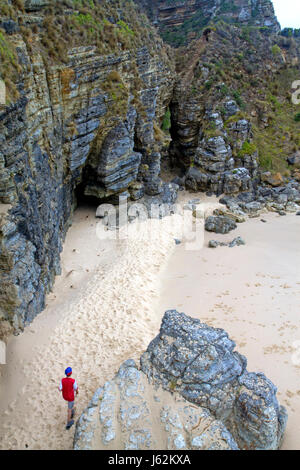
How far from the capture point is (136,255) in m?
15.6

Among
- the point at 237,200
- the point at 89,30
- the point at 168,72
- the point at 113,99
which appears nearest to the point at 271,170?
the point at 237,200

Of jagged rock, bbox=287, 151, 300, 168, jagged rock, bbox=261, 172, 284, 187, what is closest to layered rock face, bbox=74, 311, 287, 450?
jagged rock, bbox=261, 172, 284, 187

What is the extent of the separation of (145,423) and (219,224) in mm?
13335

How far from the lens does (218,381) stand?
7.20 m

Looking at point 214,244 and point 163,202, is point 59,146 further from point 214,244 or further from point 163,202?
point 214,244

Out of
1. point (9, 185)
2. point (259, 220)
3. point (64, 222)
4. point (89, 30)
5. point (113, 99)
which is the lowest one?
point (259, 220)

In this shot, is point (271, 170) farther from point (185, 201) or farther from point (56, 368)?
point (56, 368)

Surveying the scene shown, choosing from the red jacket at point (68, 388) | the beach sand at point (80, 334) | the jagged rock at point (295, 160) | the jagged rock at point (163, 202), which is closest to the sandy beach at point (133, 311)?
the beach sand at point (80, 334)

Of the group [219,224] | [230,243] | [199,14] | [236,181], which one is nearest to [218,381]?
[230,243]

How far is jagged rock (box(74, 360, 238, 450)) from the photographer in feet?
20.9

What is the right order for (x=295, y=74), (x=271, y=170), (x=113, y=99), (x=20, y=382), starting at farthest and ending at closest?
(x=295, y=74)
(x=271, y=170)
(x=113, y=99)
(x=20, y=382)

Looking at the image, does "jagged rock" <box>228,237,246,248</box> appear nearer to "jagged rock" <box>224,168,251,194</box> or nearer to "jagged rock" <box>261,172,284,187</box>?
"jagged rock" <box>224,168,251,194</box>

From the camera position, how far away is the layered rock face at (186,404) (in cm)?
645

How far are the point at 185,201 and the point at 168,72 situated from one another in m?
10.4
